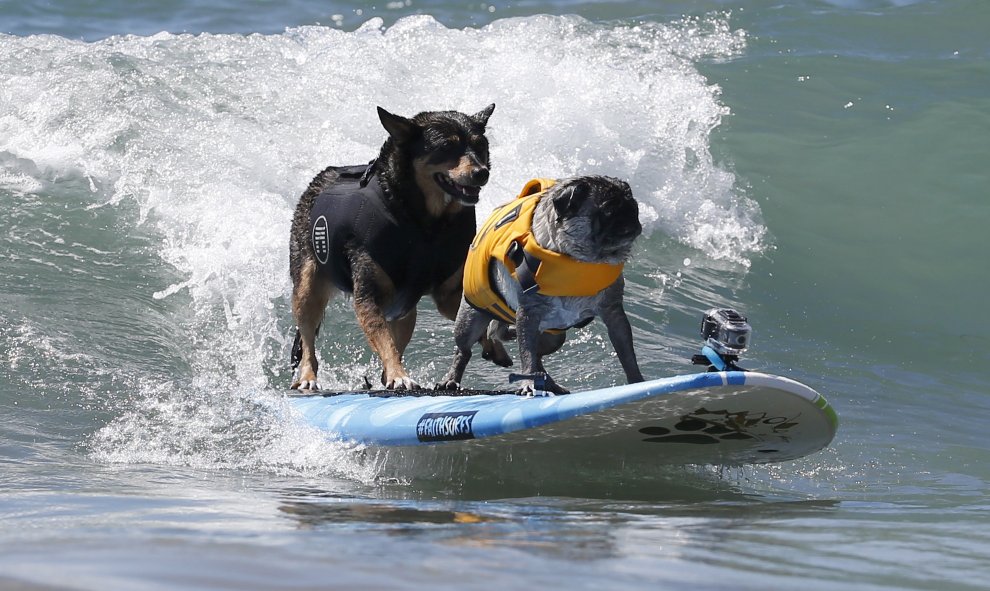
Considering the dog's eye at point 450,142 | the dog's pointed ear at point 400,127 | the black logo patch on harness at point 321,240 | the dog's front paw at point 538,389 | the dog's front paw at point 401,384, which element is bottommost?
the dog's front paw at point 401,384

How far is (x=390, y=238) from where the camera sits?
711 centimetres

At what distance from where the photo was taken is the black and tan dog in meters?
6.89

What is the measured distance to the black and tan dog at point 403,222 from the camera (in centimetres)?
689

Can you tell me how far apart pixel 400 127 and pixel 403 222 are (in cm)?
54

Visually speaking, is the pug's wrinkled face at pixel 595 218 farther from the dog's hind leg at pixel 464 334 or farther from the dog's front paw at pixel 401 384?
the dog's front paw at pixel 401 384

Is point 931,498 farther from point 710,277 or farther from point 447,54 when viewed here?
point 447,54

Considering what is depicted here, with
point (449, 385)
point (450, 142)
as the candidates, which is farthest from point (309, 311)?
point (450, 142)

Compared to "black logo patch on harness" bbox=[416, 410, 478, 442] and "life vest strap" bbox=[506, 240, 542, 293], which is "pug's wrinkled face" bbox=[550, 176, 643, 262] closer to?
"life vest strap" bbox=[506, 240, 542, 293]

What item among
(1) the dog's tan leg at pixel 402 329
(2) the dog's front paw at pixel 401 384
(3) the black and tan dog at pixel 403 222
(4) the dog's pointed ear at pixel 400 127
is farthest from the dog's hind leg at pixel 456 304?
(4) the dog's pointed ear at pixel 400 127

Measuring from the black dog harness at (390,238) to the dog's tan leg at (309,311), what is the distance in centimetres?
37

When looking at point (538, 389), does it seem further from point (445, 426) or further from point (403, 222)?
point (403, 222)

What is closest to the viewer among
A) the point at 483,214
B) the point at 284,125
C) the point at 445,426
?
the point at 445,426

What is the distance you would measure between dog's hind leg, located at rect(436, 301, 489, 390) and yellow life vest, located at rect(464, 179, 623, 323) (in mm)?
100

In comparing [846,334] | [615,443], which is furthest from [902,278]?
[615,443]
